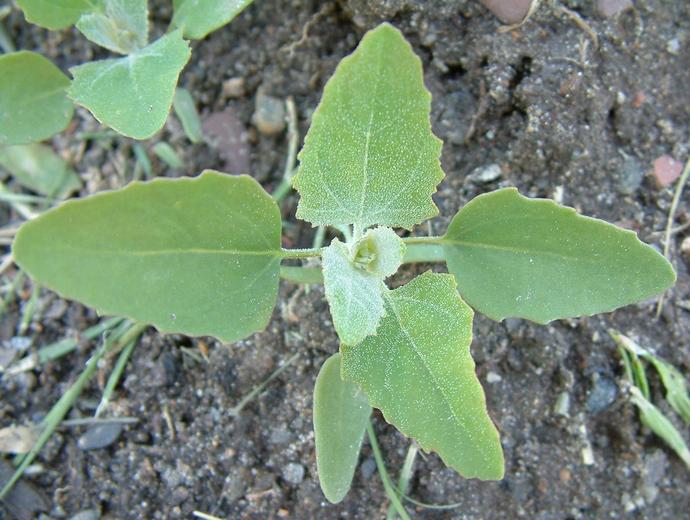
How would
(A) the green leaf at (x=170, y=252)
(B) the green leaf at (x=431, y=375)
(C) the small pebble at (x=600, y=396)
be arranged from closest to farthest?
(A) the green leaf at (x=170, y=252), (B) the green leaf at (x=431, y=375), (C) the small pebble at (x=600, y=396)

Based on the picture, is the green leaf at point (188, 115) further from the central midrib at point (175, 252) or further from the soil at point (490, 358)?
the central midrib at point (175, 252)

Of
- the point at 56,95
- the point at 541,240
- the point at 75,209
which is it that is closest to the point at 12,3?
the point at 56,95

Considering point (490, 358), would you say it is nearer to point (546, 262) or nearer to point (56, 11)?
point (546, 262)

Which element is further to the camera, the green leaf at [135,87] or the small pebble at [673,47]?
the small pebble at [673,47]

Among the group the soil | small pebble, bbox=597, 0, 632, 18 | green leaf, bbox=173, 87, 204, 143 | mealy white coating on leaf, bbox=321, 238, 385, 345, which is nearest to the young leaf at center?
mealy white coating on leaf, bbox=321, 238, 385, 345

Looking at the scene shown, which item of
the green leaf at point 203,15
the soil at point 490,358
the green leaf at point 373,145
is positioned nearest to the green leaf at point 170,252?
the green leaf at point 373,145

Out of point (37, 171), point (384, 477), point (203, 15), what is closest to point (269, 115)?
point (203, 15)

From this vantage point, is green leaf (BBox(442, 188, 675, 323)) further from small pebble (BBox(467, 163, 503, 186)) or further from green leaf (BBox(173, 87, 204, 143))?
green leaf (BBox(173, 87, 204, 143))
